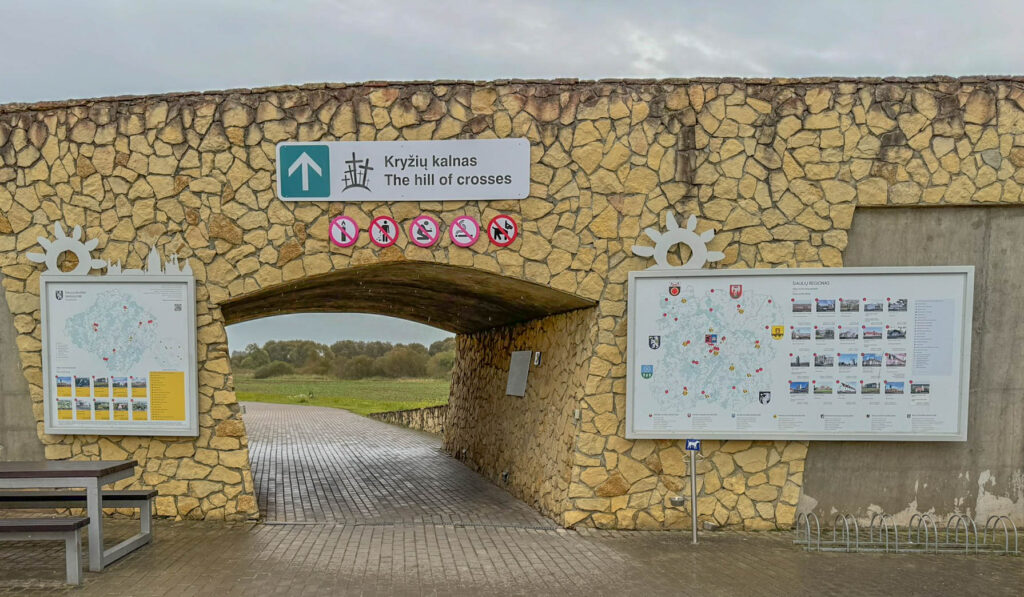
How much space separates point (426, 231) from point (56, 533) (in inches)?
156

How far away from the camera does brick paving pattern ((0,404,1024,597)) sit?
4.87 metres

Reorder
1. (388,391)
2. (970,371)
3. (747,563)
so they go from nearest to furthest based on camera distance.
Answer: (747,563), (970,371), (388,391)

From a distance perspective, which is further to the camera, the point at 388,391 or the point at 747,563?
the point at 388,391

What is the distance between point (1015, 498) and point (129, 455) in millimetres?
9151

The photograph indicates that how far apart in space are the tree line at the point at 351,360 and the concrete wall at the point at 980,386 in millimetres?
31353

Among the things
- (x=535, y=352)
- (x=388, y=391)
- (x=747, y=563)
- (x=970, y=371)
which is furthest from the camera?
(x=388, y=391)

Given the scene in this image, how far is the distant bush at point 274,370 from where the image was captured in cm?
4197

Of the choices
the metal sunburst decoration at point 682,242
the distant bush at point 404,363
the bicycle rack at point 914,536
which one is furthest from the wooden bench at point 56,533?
the distant bush at point 404,363

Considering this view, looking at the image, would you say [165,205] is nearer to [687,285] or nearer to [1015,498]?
[687,285]

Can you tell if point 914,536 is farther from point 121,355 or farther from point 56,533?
point 121,355

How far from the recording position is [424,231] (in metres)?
6.61

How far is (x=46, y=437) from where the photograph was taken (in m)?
6.69

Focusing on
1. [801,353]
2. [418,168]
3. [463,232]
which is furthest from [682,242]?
[418,168]

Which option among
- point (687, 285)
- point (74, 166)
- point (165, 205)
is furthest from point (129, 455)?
point (687, 285)
